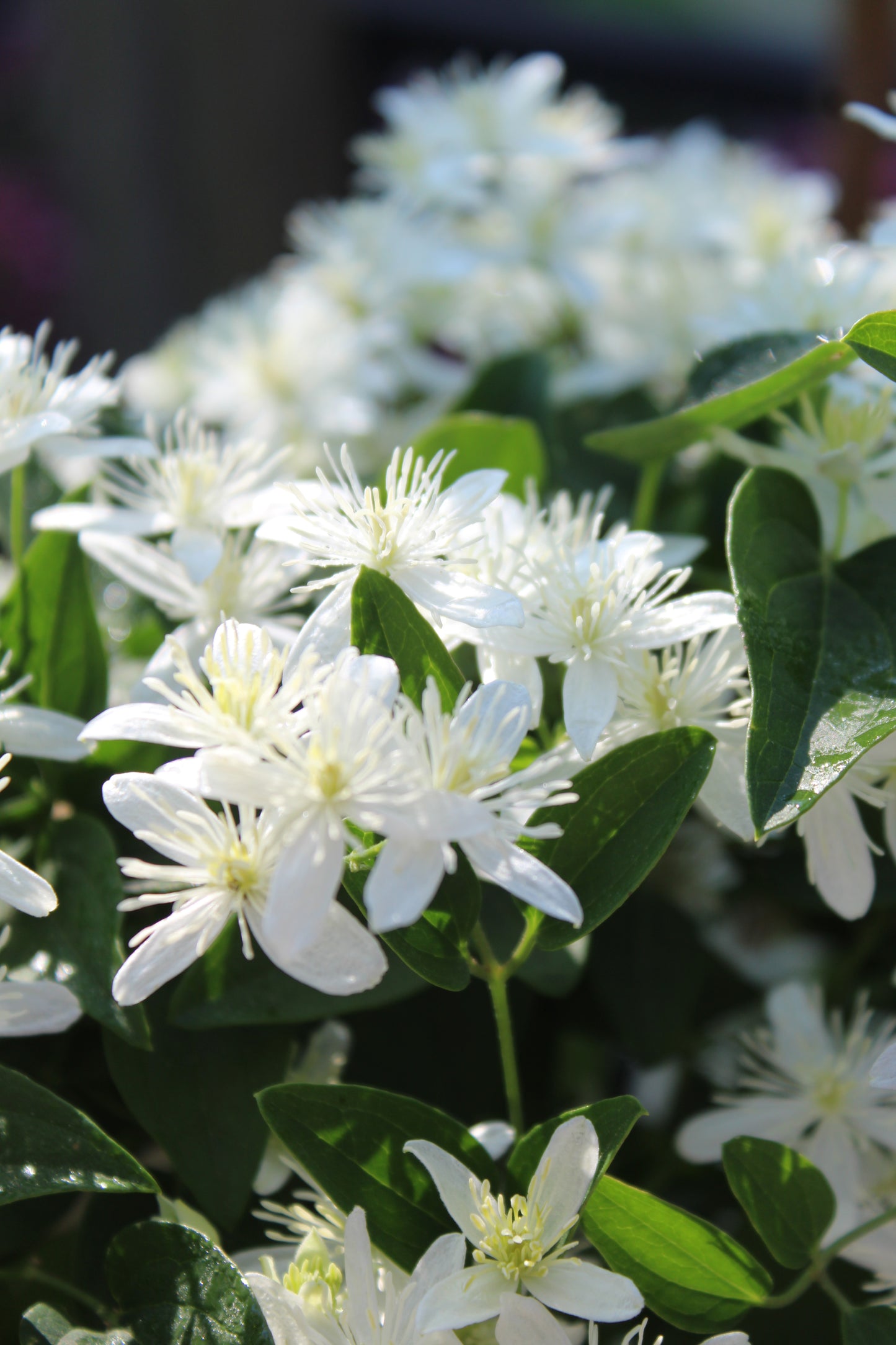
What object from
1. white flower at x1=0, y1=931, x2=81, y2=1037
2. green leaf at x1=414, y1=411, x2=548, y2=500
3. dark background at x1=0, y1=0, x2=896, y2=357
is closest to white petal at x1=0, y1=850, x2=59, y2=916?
white flower at x1=0, y1=931, x2=81, y2=1037

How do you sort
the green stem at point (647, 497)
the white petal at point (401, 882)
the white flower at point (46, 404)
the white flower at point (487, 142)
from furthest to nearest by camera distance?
the white flower at point (487, 142) → the green stem at point (647, 497) → the white flower at point (46, 404) → the white petal at point (401, 882)

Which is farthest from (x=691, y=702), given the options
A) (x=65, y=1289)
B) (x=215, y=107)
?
(x=215, y=107)

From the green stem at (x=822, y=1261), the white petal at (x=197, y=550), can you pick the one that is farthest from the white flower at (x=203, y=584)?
the green stem at (x=822, y=1261)

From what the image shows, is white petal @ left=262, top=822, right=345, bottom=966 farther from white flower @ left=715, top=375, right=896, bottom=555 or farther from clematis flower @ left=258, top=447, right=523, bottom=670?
white flower @ left=715, top=375, right=896, bottom=555

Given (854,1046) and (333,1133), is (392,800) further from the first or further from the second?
(854,1046)

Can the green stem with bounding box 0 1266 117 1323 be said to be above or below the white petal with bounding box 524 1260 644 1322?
below

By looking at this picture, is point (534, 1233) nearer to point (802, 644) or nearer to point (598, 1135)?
point (598, 1135)

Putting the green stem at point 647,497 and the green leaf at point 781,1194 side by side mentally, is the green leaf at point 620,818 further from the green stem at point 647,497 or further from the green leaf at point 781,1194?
the green stem at point 647,497
